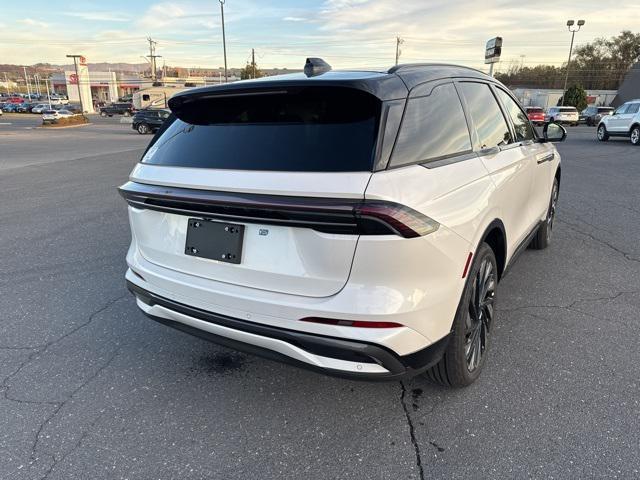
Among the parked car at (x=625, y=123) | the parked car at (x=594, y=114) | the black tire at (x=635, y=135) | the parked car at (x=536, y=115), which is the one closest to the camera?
the black tire at (x=635, y=135)

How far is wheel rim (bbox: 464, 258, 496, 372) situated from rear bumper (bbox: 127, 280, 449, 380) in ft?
1.48

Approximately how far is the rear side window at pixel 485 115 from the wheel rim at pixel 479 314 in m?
0.83

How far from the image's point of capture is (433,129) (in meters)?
2.38

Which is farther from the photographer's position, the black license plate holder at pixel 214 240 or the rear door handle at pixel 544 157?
the rear door handle at pixel 544 157

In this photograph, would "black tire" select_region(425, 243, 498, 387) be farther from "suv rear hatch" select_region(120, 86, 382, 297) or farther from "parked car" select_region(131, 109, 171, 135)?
"parked car" select_region(131, 109, 171, 135)

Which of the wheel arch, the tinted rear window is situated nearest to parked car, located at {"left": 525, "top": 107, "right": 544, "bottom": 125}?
the wheel arch

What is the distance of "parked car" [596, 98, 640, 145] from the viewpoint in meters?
18.2

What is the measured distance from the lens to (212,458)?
2.22 meters

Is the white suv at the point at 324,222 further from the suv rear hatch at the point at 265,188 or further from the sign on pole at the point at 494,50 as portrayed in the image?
the sign on pole at the point at 494,50

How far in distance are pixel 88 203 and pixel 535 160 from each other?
682 cm

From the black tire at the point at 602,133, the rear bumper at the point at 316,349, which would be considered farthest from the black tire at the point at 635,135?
the rear bumper at the point at 316,349

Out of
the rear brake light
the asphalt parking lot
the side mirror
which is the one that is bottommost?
the asphalt parking lot

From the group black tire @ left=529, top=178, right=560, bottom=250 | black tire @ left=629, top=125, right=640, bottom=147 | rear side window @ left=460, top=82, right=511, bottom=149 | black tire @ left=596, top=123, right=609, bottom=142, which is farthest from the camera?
black tire @ left=596, top=123, right=609, bottom=142

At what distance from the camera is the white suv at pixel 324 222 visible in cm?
196
